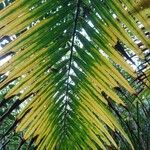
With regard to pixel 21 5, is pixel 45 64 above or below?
below

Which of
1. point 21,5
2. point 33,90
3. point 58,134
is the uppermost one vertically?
point 21,5

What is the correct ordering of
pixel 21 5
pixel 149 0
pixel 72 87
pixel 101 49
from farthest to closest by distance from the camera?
pixel 72 87, pixel 101 49, pixel 21 5, pixel 149 0

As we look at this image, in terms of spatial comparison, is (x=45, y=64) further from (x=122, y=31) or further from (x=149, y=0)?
(x=149, y=0)

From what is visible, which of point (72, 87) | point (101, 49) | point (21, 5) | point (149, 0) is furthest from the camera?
point (72, 87)

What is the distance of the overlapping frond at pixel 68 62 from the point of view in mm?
944

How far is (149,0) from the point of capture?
816 mm

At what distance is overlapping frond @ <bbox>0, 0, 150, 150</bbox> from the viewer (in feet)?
3.10

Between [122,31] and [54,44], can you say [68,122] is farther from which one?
[122,31]

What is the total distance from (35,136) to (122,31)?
0.44 m

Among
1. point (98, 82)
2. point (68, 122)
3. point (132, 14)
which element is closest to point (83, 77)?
point (98, 82)

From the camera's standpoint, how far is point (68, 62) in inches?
45.4

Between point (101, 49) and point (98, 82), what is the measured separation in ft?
0.31

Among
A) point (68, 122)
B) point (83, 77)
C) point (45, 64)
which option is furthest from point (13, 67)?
point (68, 122)

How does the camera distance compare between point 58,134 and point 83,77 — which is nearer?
point 83,77
